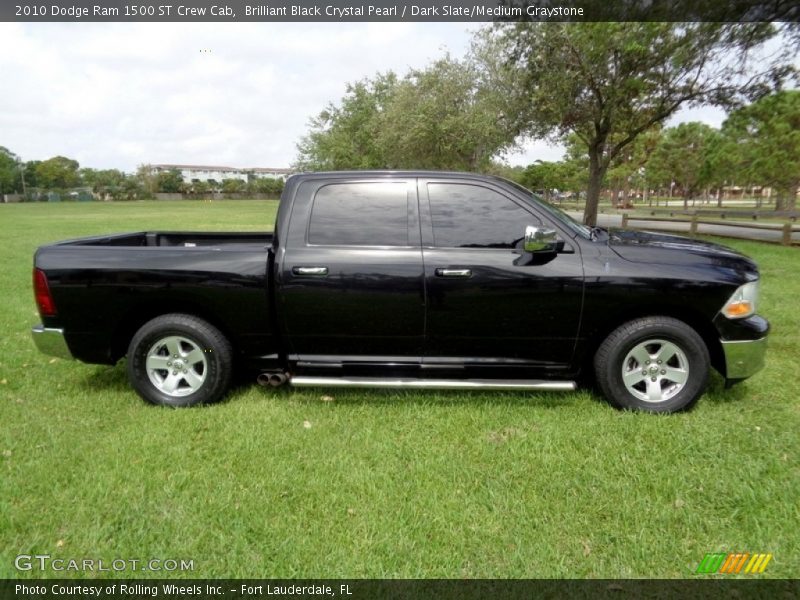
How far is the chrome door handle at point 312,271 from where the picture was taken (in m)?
3.57

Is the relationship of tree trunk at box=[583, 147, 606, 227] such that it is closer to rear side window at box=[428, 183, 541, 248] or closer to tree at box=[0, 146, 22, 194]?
rear side window at box=[428, 183, 541, 248]

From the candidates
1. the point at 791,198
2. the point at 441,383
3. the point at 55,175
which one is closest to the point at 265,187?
the point at 55,175

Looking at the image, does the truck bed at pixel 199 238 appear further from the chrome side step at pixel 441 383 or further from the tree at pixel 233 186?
the tree at pixel 233 186

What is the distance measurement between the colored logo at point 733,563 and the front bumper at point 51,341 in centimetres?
433

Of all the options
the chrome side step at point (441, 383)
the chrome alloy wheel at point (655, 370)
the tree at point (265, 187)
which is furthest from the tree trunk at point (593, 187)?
the tree at point (265, 187)

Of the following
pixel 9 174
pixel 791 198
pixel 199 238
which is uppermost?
pixel 9 174

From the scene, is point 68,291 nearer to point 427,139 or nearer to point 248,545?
point 248,545

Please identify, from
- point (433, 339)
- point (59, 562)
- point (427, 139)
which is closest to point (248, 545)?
point (59, 562)

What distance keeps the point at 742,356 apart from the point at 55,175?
127 m

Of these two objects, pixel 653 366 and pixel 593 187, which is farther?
pixel 593 187

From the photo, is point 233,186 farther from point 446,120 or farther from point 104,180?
point 446,120

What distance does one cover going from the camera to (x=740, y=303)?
3.49 meters

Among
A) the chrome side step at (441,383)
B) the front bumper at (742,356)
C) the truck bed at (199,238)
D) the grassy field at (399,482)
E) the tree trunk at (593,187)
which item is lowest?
the grassy field at (399,482)

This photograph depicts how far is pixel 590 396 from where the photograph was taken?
3.92 metres
